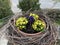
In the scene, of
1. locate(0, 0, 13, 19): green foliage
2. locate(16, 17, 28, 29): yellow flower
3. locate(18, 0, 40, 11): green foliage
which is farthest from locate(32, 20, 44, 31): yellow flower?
locate(0, 0, 13, 19): green foliage

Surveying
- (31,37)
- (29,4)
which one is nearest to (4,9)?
(29,4)

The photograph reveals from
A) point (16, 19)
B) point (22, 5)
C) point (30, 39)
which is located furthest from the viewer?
point (22, 5)

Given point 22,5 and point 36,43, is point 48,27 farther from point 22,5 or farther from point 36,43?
point 22,5

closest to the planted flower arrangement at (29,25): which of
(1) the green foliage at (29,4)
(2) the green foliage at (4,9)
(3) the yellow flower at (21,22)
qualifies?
(3) the yellow flower at (21,22)

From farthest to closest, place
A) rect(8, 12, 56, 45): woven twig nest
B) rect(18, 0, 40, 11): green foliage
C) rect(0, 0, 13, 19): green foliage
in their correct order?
rect(0, 0, 13, 19): green foliage < rect(18, 0, 40, 11): green foliage < rect(8, 12, 56, 45): woven twig nest

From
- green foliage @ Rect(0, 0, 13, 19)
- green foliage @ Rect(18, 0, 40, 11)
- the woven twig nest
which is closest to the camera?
the woven twig nest

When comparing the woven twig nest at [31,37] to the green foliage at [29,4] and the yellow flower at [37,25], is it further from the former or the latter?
the green foliage at [29,4]

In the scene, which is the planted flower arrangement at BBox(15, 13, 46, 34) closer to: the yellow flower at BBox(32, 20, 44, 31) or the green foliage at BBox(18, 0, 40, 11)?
the yellow flower at BBox(32, 20, 44, 31)

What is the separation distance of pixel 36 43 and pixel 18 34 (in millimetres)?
253

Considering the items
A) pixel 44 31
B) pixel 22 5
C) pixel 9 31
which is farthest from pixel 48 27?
pixel 22 5

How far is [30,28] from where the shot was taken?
2859 mm

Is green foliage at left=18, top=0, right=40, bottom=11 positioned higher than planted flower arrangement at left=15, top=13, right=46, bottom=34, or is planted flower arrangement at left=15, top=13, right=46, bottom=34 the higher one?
green foliage at left=18, top=0, right=40, bottom=11

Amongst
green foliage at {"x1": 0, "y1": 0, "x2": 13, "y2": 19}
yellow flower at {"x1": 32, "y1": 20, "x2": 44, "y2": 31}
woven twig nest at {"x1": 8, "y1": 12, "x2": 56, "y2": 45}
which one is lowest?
woven twig nest at {"x1": 8, "y1": 12, "x2": 56, "y2": 45}

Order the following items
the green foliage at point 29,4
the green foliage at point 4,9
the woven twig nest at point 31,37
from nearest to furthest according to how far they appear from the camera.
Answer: the woven twig nest at point 31,37 < the green foliage at point 29,4 < the green foliage at point 4,9
